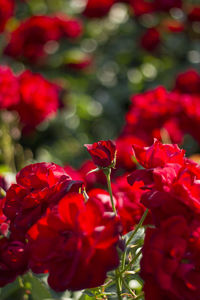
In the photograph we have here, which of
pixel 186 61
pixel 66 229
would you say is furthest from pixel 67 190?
pixel 186 61

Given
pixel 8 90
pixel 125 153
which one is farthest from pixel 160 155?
pixel 8 90

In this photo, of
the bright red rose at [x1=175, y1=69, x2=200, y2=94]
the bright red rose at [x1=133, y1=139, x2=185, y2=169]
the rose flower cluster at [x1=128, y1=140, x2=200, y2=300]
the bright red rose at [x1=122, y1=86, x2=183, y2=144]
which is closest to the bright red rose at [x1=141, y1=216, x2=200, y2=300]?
the rose flower cluster at [x1=128, y1=140, x2=200, y2=300]

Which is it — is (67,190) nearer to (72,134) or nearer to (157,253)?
(157,253)

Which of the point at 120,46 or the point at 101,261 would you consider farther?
the point at 120,46

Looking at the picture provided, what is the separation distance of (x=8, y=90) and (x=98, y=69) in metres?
1.11

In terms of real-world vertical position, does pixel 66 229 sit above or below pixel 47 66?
above

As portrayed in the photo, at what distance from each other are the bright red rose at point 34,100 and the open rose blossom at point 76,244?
3.30ft

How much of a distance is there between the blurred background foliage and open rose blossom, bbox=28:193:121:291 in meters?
1.26

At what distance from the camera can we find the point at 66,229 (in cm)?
57

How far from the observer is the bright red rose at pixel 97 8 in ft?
8.73

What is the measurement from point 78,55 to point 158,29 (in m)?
0.59

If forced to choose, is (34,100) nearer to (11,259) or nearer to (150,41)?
(11,259)

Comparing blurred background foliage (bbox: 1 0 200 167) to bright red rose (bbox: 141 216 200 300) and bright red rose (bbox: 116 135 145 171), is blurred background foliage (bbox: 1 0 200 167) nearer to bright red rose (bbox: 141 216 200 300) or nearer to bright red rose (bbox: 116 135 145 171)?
bright red rose (bbox: 116 135 145 171)

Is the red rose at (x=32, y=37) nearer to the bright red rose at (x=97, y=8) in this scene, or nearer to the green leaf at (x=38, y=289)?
the bright red rose at (x=97, y=8)
